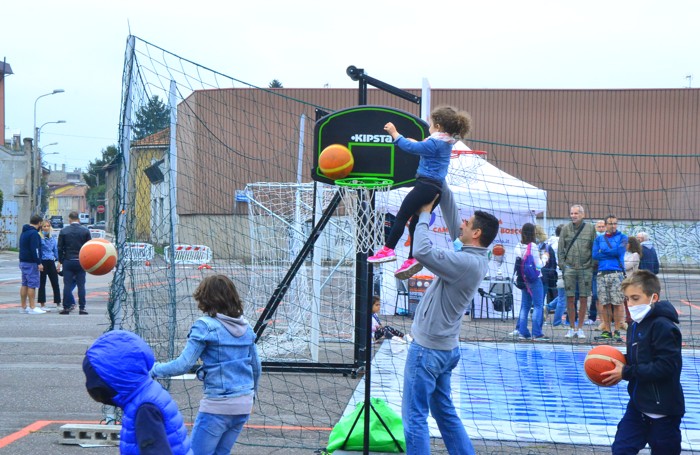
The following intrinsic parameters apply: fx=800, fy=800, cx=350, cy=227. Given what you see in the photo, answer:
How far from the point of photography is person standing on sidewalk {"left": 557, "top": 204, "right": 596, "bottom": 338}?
12453mm

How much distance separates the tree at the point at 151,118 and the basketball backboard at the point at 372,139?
5.65ft

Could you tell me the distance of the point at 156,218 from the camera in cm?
771

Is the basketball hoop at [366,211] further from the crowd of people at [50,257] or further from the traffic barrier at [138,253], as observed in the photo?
the crowd of people at [50,257]

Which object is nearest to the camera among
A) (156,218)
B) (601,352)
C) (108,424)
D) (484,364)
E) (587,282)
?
(601,352)

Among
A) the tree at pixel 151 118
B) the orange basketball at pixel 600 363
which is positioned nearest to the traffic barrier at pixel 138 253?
the tree at pixel 151 118

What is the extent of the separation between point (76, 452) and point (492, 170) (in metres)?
10.3

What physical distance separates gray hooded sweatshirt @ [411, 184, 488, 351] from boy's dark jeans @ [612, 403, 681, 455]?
3.82ft

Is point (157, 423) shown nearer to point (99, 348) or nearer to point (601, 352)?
point (99, 348)

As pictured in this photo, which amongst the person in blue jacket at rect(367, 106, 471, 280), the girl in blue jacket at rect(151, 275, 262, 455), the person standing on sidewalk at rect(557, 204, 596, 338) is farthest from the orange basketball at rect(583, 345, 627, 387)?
the person standing on sidewalk at rect(557, 204, 596, 338)

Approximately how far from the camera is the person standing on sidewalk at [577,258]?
1245cm

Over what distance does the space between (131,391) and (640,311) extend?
3.08 m

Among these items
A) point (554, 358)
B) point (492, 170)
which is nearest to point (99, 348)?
point (554, 358)

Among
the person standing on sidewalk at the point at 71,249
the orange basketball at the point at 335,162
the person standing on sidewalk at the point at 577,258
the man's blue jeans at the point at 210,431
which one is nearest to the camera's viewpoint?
the man's blue jeans at the point at 210,431

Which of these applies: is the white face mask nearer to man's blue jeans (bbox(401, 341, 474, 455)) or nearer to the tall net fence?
man's blue jeans (bbox(401, 341, 474, 455))
